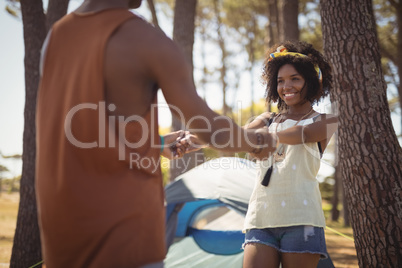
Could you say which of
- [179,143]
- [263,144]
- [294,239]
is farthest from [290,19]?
[263,144]

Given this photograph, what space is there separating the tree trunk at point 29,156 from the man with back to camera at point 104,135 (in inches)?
144

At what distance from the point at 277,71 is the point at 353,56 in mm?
928

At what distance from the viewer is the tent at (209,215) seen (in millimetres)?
4395

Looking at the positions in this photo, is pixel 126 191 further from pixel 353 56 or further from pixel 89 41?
pixel 353 56

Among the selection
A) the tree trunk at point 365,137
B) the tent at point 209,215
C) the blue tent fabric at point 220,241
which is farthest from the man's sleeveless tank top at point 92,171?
the blue tent fabric at point 220,241

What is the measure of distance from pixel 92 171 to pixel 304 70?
5.47 feet

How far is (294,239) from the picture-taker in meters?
2.14

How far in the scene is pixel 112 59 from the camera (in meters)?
1.12

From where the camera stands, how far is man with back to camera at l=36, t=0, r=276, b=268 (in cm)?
111

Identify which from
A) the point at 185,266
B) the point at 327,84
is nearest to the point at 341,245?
the point at 185,266

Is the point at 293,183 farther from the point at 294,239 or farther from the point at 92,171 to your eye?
the point at 92,171

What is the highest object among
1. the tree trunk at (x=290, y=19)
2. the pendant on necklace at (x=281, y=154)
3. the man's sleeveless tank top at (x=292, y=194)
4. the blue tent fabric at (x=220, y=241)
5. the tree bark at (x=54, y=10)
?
the tree trunk at (x=290, y=19)

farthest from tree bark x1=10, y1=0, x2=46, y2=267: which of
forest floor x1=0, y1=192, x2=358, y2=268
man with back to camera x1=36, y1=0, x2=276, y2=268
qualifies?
man with back to camera x1=36, y1=0, x2=276, y2=268

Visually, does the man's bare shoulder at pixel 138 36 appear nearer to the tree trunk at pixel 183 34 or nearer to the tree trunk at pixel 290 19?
the tree trunk at pixel 183 34
